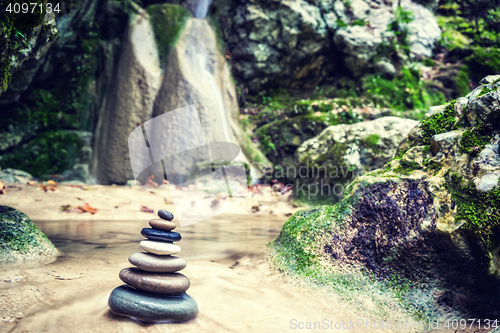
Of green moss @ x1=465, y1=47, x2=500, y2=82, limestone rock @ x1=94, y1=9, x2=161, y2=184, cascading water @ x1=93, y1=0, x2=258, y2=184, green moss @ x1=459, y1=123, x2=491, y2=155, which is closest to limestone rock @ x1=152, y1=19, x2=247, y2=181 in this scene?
cascading water @ x1=93, y1=0, x2=258, y2=184

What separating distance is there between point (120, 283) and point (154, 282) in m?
0.58

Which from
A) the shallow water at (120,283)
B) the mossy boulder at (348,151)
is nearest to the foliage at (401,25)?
the mossy boulder at (348,151)

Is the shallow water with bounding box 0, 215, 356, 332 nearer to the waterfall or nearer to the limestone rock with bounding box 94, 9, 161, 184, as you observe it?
the limestone rock with bounding box 94, 9, 161, 184

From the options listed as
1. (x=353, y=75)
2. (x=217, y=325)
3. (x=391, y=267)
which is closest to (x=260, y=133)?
(x=353, y=75)

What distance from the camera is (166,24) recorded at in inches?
391

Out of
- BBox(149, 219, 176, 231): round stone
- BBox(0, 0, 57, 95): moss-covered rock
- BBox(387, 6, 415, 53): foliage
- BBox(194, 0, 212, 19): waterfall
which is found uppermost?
BBox(194, 0, 212, 19): waterfall

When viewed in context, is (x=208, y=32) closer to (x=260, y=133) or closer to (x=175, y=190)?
(x=260, y=133)

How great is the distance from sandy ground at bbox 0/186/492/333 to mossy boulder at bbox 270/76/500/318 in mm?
382

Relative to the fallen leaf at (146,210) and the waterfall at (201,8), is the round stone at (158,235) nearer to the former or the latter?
the fallen leaf at (146,210)

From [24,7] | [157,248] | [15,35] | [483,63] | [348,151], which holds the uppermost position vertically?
[483,63]

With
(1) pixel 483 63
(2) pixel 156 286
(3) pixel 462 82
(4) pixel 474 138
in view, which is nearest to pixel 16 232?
(2) pixel 156 286

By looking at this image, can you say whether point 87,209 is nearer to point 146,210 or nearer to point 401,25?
point 146,210

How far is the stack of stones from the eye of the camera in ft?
6.29

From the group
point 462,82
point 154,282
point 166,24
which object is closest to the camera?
point 154,282
